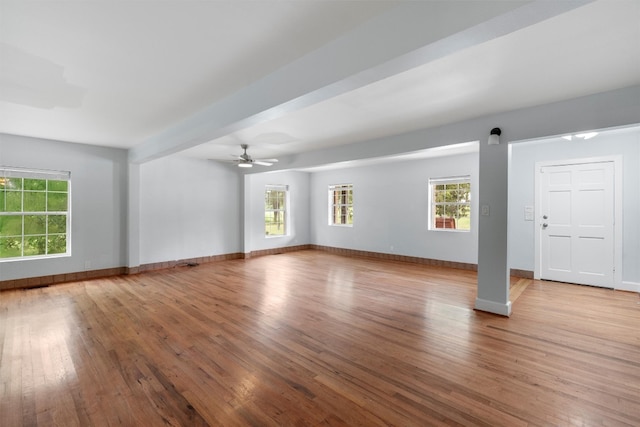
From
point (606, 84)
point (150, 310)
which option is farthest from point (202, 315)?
point (606, 84)

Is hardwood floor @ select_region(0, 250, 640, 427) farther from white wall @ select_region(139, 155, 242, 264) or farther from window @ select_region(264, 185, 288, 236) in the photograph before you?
window @ select_region(264, 185, 288, 236)

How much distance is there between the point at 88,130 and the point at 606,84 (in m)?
6.40

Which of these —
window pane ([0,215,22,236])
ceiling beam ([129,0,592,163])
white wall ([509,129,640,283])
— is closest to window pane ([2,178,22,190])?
window pane ([0,215,22,236])

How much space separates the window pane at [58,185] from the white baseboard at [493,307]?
22.8 ft

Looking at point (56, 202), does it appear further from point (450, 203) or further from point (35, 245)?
point (450, 203)

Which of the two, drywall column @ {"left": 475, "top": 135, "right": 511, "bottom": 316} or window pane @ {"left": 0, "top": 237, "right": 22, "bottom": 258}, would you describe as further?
window pane @ {"left": 0, "top": 237, "right": 22, "bottom": 258}

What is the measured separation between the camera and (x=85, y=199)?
5.43 metres

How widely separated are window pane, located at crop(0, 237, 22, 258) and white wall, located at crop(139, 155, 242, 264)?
1.78m

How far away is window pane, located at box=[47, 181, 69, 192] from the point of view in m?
5.18

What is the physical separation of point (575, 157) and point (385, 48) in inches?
→ 203

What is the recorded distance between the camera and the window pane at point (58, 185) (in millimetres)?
5180

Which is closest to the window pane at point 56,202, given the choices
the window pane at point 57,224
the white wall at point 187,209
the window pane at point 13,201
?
the window pane at point 57,224

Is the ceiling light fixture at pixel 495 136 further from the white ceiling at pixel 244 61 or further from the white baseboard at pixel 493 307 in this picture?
the white baseboard at pixel 493 307

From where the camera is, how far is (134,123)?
4.09 meters
